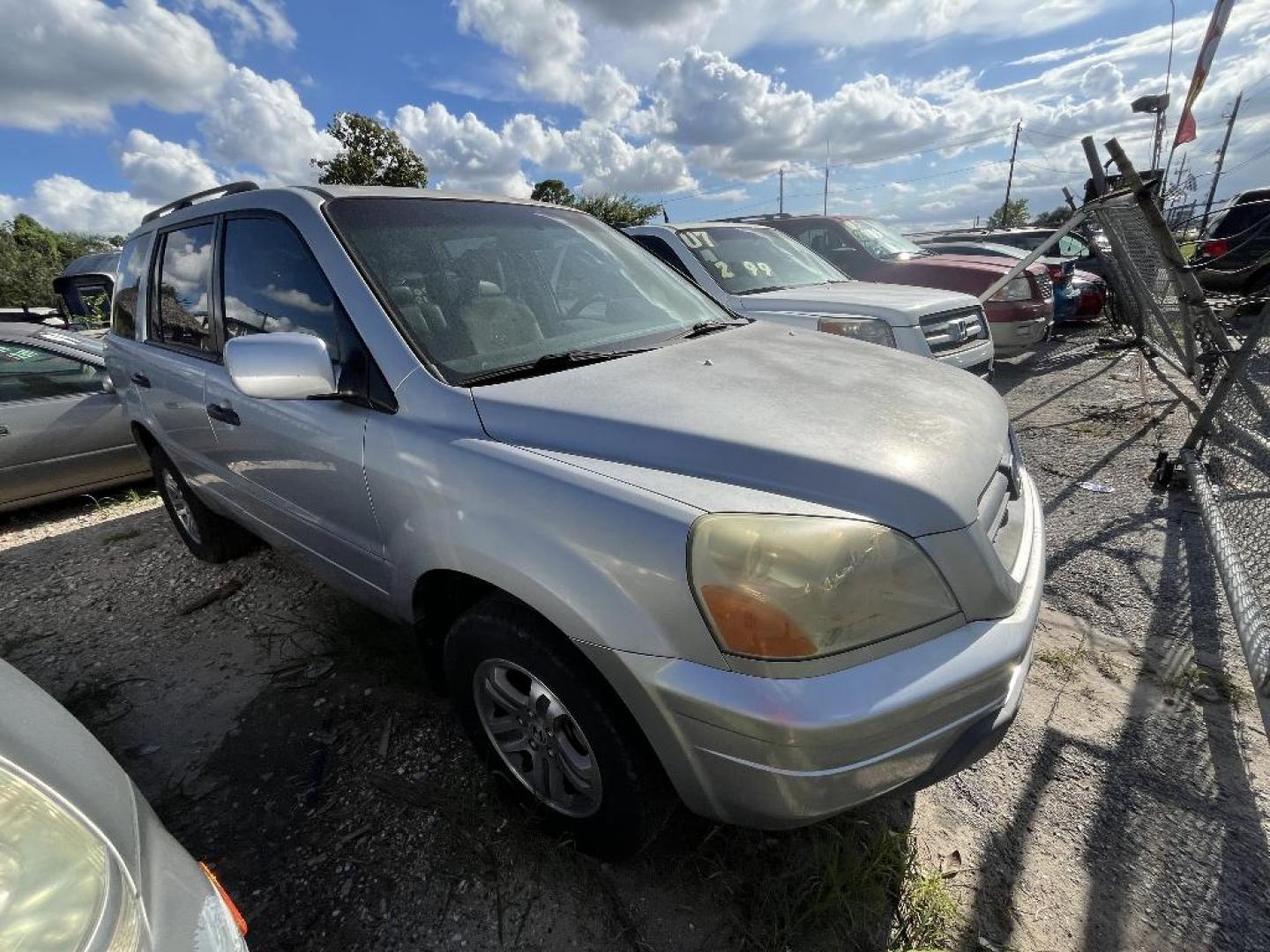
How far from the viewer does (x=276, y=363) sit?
1695 millimetres

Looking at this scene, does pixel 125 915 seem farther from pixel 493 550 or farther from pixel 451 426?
pixel 451 426

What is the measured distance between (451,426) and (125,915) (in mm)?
1097

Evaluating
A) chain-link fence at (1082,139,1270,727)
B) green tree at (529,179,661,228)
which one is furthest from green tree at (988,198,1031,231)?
chain-link fence at (1082,139,1270,727)

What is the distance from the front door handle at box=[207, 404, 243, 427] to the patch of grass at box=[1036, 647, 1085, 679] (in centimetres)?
332

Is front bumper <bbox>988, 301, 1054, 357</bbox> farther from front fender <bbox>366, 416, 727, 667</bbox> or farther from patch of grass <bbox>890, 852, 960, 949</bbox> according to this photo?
front fender <bbox>366, 416, 727, 667</bbox>

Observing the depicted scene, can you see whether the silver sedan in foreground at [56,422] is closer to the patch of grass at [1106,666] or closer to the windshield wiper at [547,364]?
the windshield wiper at [547,364]

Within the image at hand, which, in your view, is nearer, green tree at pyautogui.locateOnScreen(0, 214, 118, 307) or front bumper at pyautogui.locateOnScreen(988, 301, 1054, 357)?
front bumper at pyautogui.locateOnScreen(988, 301, 1054, 357)

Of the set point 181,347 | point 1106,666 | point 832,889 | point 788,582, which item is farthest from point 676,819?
point 181,347

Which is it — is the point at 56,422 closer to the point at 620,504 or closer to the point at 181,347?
the point at 181,347

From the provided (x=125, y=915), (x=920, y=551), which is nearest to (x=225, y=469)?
(x=125, y=915)

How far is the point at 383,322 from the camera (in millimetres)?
1814

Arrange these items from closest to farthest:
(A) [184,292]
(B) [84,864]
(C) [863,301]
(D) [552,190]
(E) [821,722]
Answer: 1. (B) [84,864]
2. (E) [821,722]
3. (A) [184,292]
4. (C) [863,301]
5. (D) [552,190]

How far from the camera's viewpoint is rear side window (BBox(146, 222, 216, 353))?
8.64 ft

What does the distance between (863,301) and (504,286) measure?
3315mm
